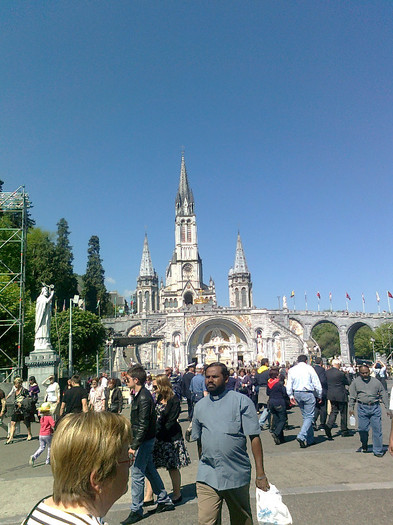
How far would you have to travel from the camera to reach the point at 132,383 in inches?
199

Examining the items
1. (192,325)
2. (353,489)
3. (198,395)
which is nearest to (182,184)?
(192,325)

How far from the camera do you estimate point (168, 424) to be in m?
5.21

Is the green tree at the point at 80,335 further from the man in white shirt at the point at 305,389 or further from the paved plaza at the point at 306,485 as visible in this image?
the man in white shirt at the point at 305,389

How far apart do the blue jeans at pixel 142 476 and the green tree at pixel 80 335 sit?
86.1 ft

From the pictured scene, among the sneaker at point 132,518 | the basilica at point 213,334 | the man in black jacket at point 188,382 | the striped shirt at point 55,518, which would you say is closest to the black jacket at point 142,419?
the sneaker at point 132,518

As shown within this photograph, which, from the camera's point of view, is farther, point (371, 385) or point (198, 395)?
point (198, 395)

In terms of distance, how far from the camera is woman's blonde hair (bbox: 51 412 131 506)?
59.5 inches

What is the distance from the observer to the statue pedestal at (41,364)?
1413 cm

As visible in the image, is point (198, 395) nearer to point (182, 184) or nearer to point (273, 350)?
point (273, 350)

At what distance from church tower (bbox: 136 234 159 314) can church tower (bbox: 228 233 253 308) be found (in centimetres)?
1366

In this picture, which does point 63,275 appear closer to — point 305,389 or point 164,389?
point 305,389

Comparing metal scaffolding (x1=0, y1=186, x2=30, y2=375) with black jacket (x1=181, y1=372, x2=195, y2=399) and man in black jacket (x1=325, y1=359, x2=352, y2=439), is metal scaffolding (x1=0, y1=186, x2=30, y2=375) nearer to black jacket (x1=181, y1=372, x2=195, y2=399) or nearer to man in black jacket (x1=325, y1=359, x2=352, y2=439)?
black jacket (x1=181, y1=372, x2=195, y2=399)

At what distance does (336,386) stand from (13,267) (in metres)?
25.7

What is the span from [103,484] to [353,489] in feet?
15.2
